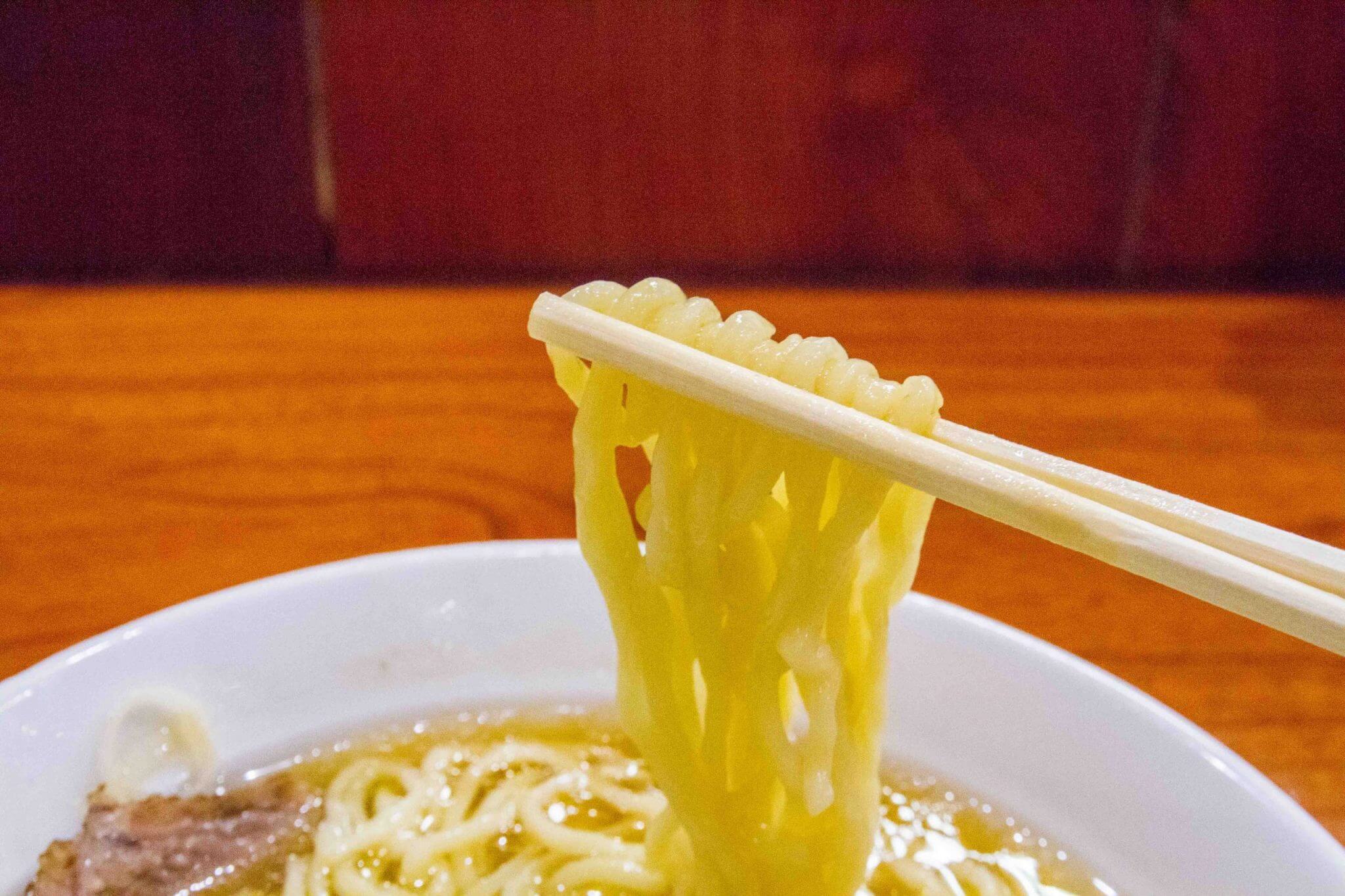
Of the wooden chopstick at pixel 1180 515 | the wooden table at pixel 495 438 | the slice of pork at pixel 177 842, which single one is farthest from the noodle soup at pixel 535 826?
the wooden chopstick at pixel 1180 515

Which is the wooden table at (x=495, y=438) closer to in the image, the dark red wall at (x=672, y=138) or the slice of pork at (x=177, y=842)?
the slice of pork at (x=177, y=842)

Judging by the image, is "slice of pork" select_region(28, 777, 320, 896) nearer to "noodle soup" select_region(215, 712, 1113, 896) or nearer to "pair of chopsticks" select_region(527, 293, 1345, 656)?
"noodle soup" select_region(215, 712, 1113, 896)

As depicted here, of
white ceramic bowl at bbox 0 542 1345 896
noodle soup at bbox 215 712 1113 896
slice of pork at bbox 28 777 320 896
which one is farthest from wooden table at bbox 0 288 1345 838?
slice of pork at bbox 28 777 320 896

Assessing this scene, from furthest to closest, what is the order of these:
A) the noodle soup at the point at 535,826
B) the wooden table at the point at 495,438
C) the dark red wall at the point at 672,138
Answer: the dark red wall at the point at 672,138 → the wooden table at the point at 495,438 → the noodle soup at the point at 535,826

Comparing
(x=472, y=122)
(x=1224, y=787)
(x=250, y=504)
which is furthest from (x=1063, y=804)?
(x=472, y=122)

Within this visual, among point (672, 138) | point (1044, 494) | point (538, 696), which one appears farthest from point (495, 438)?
point (672, 138)

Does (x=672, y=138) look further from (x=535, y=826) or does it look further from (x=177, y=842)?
(x=177, y=842)

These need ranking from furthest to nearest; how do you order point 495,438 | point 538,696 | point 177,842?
point 495,438
point 538,696
point 177,842
